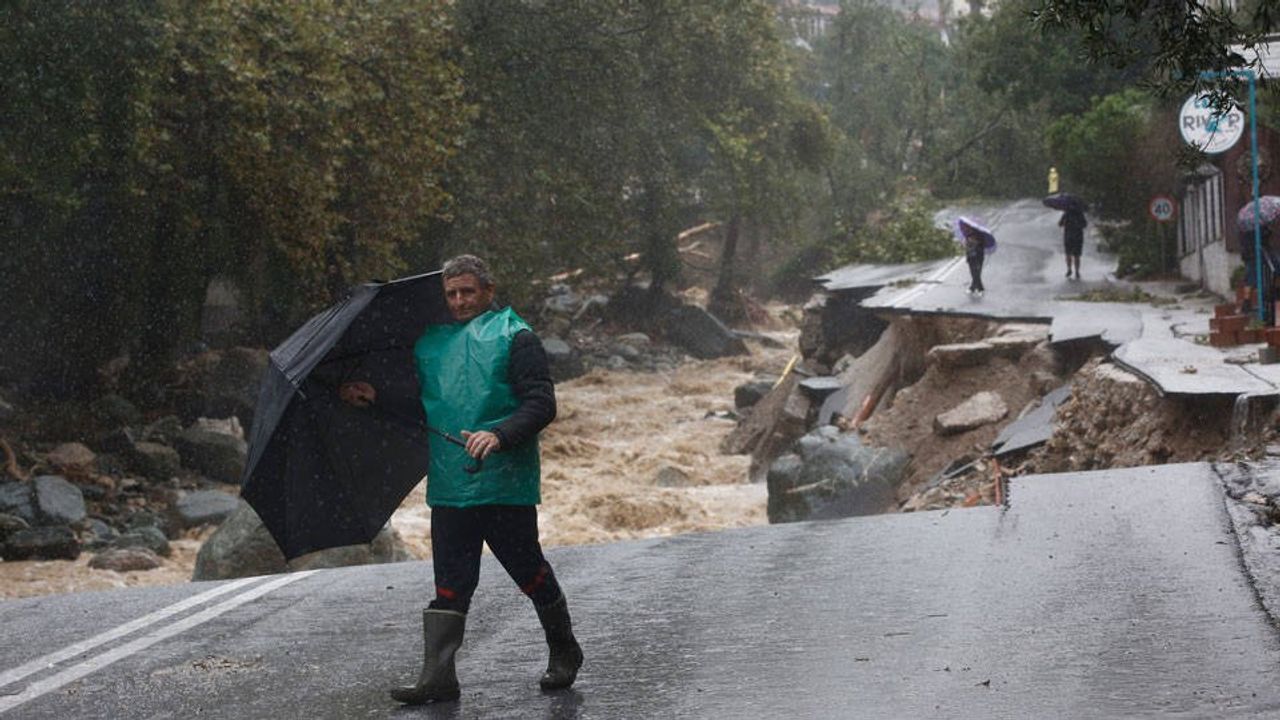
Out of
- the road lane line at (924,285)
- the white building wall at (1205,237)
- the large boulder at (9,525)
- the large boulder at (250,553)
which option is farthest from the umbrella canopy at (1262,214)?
the large boulder at (9,525)

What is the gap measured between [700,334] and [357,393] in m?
40.3

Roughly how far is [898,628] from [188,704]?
2980mm

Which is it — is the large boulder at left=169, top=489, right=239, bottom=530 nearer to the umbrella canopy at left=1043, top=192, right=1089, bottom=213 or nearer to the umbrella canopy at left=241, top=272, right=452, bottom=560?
the umbrella canopy at left=241, top=272, right=452, bottom=560

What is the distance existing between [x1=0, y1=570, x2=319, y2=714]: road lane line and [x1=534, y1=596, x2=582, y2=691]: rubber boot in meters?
2.12

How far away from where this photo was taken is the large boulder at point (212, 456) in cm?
2416

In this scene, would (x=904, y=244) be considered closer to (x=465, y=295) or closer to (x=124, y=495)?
(x=124, y=495)

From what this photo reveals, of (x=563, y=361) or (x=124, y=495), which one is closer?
(x=124, y=495)

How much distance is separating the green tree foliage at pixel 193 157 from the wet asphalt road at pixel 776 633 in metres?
12.5

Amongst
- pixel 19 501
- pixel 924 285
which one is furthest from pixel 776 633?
pixel 924 285

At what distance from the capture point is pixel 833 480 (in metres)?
17.3

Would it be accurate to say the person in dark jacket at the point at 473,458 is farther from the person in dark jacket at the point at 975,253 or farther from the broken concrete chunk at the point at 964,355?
the person in dark jacket at the point at 975,253

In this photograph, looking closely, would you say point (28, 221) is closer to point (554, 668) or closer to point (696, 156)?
point (554, 668)

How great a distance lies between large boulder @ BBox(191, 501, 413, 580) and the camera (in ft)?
44.6

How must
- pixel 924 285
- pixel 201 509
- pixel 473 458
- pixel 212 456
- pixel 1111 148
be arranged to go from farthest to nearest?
pixel 1111 148 → pixel 924 285 → pixel 212 456 → pixel 201 509 → pixel 473 458
